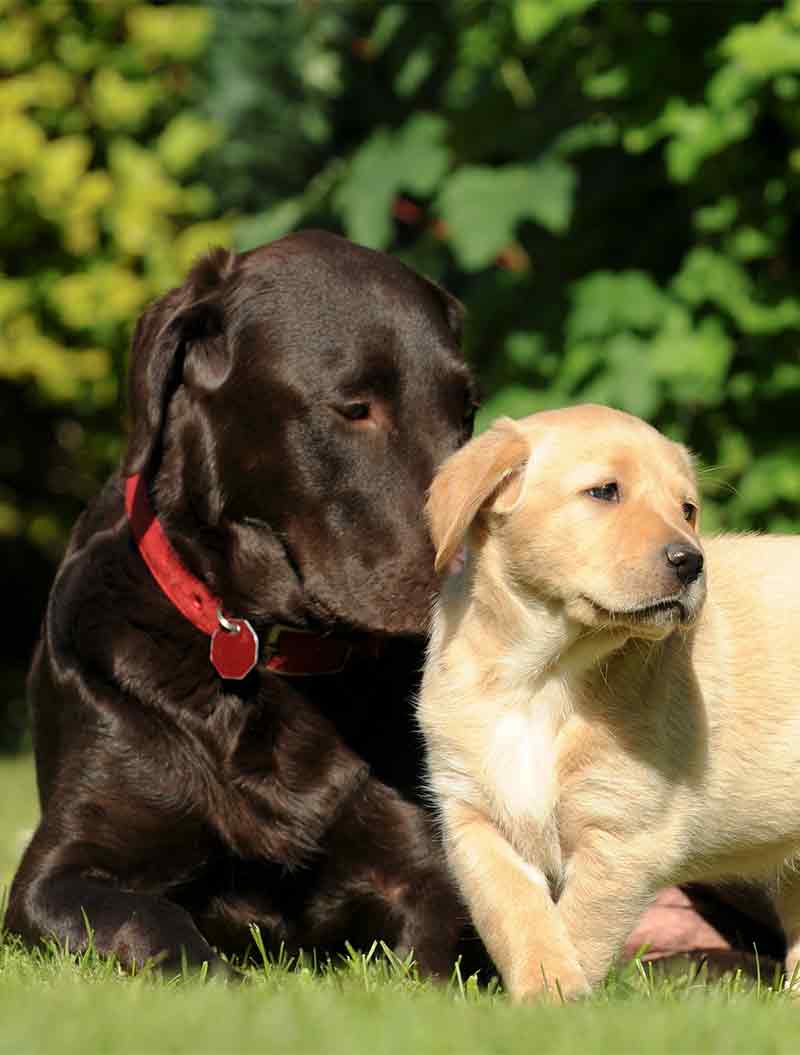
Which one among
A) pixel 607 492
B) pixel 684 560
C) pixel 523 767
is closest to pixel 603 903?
pixel 523 767

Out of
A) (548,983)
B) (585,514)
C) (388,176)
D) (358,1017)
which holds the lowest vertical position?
(388,176)

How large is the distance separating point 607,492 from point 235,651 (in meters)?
0.93

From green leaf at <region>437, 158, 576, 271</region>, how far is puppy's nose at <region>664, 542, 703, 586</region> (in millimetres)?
3414

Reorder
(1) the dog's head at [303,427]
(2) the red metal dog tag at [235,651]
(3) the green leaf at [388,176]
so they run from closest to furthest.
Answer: (1) the dog's head at [303,427] < (2) the red metal dog tag at [235,651] < (3) the green leaf at [388,176]

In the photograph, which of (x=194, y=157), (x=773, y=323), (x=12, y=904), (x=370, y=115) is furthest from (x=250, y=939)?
(x=370, y=115)

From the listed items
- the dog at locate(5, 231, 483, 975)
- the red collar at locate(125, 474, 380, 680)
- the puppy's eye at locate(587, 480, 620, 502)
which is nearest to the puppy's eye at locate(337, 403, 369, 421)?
the dog at locate(5, 231, 483, 975)

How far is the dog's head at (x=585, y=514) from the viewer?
9.77ft

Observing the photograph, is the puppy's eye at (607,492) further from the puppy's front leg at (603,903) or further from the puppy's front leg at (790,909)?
the puppy's front leg at (790,909)

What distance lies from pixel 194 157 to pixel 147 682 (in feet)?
17.0

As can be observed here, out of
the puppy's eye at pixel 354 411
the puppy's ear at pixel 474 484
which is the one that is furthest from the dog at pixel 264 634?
the puppy's ear at pixel 474 484

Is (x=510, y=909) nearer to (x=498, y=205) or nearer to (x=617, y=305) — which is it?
(x=617, y=305)

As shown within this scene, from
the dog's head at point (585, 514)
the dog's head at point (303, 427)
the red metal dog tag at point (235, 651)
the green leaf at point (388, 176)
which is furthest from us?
the green leaf at point (388, 176)

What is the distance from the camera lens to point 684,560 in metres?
2.93

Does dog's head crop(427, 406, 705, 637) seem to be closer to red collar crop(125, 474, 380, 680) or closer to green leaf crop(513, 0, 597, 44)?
red collar crop(125, 474, 380, 680)
